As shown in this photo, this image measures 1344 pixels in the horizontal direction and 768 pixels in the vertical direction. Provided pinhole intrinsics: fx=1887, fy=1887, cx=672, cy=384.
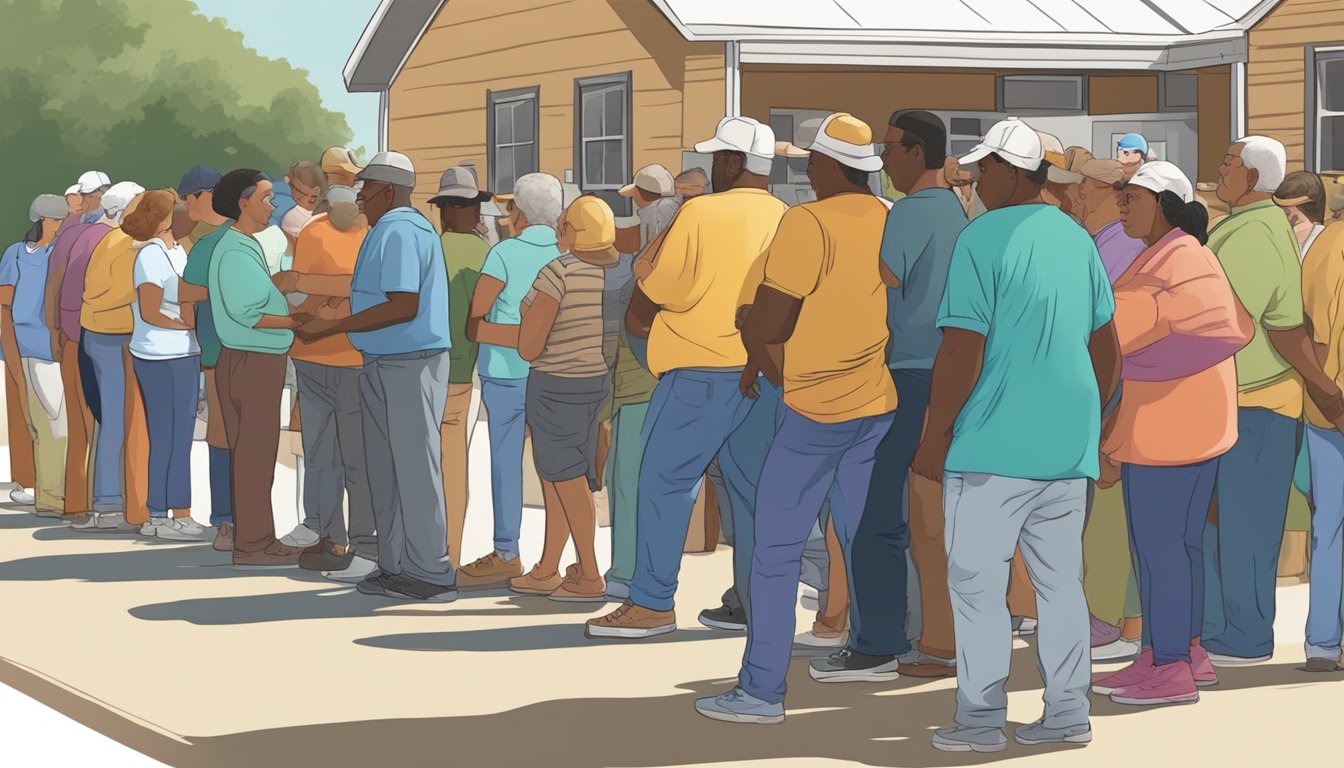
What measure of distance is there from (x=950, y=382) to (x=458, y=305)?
13.6ft

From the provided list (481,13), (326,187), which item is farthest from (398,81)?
(326,187)

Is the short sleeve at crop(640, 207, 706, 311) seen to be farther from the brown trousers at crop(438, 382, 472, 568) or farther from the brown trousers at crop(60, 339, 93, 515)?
the brown trousers at crop(60, 339, 93, 515)

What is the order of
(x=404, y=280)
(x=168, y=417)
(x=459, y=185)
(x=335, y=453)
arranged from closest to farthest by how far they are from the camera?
(x=404, y=280) < (x=459, y=185) < (x=335, y=453) < (x=168, y=417)

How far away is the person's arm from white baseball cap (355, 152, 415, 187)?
3.85 meters

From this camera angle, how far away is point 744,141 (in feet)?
26.4

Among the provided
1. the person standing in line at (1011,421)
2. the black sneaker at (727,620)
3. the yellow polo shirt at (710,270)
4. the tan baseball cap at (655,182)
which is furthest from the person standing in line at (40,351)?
the person standing in line at (1011,421)

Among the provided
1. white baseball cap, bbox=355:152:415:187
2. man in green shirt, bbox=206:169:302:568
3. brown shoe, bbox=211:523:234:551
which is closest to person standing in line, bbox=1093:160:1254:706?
white baseball cap, bbox=355:152:415:187

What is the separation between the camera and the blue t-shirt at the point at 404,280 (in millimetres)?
9141

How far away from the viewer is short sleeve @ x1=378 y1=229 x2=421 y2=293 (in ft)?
29.9

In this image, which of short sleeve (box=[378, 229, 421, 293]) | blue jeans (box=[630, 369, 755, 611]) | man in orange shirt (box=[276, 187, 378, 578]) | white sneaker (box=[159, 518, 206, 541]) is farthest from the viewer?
white sneaker (box=[159, 518, 206, 541])

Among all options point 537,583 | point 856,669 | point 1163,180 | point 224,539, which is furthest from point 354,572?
point 1163,180

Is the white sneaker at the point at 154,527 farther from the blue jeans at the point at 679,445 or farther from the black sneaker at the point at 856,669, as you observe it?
the black sneaker at the point at 856,669

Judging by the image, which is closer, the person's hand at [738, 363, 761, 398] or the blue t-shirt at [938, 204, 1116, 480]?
the blue t-shirt at [938, 204, 1116, 480]

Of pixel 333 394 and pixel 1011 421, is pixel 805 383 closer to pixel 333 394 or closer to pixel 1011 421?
pixel 1011 421
